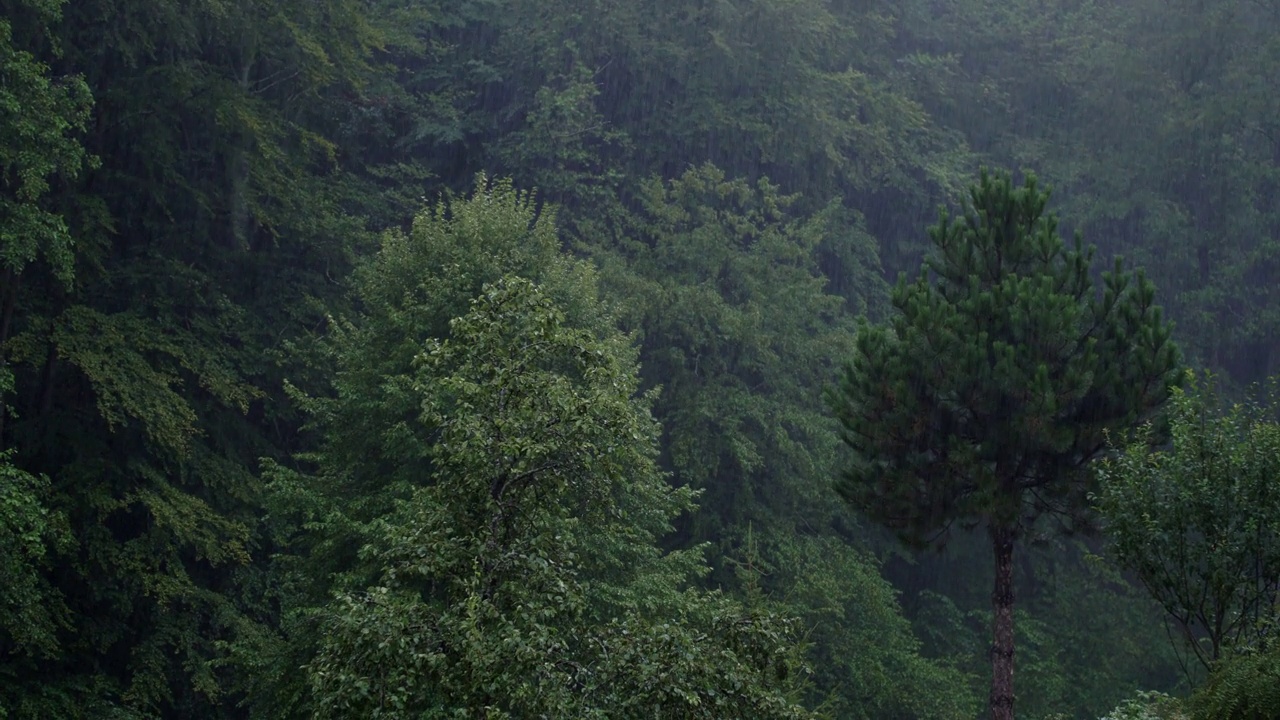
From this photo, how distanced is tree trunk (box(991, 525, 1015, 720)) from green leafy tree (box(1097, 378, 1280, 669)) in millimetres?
3435

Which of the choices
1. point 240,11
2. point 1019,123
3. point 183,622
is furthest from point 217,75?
point 1019,123

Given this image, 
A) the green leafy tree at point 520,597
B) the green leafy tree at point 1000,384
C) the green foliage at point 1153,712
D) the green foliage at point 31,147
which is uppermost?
the green foliage at point 31,147

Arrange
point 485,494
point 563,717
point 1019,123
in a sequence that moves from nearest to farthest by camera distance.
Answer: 1. point 563,717
2. point 485,494
3. point 1019,123

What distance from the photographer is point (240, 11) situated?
1912 cm

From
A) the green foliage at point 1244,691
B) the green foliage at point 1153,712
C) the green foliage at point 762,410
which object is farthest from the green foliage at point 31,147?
the green foliage at point 1244,691

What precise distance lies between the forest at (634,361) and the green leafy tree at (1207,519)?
45 millimetres

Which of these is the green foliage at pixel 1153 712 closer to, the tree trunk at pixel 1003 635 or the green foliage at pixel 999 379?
the green foliage at pixel 999 379

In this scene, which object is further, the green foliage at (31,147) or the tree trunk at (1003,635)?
the tree trunk at (1003,635)

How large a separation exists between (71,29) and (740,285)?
44.1 ft

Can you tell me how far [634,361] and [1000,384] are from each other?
22.4 ft

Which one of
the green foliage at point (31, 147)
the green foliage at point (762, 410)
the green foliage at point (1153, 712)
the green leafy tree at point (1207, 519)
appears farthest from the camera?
the green foliage at point (762, 410)

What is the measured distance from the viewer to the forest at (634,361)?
280 inches

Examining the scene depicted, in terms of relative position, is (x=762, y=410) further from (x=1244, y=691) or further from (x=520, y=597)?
(x=520, y=597)

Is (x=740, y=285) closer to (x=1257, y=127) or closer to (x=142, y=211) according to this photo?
(x=142, y=211)
